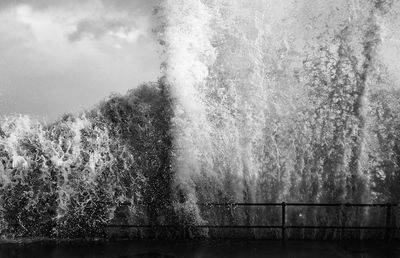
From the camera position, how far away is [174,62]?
52.8 feet

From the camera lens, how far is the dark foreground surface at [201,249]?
988 cm

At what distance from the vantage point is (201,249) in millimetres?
10375

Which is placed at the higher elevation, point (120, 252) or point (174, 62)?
point (174, 62)

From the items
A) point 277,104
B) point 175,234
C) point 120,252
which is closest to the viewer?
point 120,252

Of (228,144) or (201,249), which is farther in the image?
(228,144)

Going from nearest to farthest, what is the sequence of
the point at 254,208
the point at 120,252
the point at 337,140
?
the point at 120,252
the point at 254,208
the point at 337,140

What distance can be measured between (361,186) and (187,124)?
5.16 m

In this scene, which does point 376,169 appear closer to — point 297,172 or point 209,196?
point 297,172

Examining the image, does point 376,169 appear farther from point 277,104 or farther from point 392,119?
point 277,104

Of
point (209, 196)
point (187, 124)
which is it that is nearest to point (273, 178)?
point (209, 196)

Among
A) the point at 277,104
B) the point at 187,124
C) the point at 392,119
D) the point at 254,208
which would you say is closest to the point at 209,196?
the point at 254,208

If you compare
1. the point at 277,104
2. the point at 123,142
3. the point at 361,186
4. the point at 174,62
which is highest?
the point at 174,62

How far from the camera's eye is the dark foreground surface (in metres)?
9.88

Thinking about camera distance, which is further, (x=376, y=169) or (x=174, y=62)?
(x=174, y=62)
